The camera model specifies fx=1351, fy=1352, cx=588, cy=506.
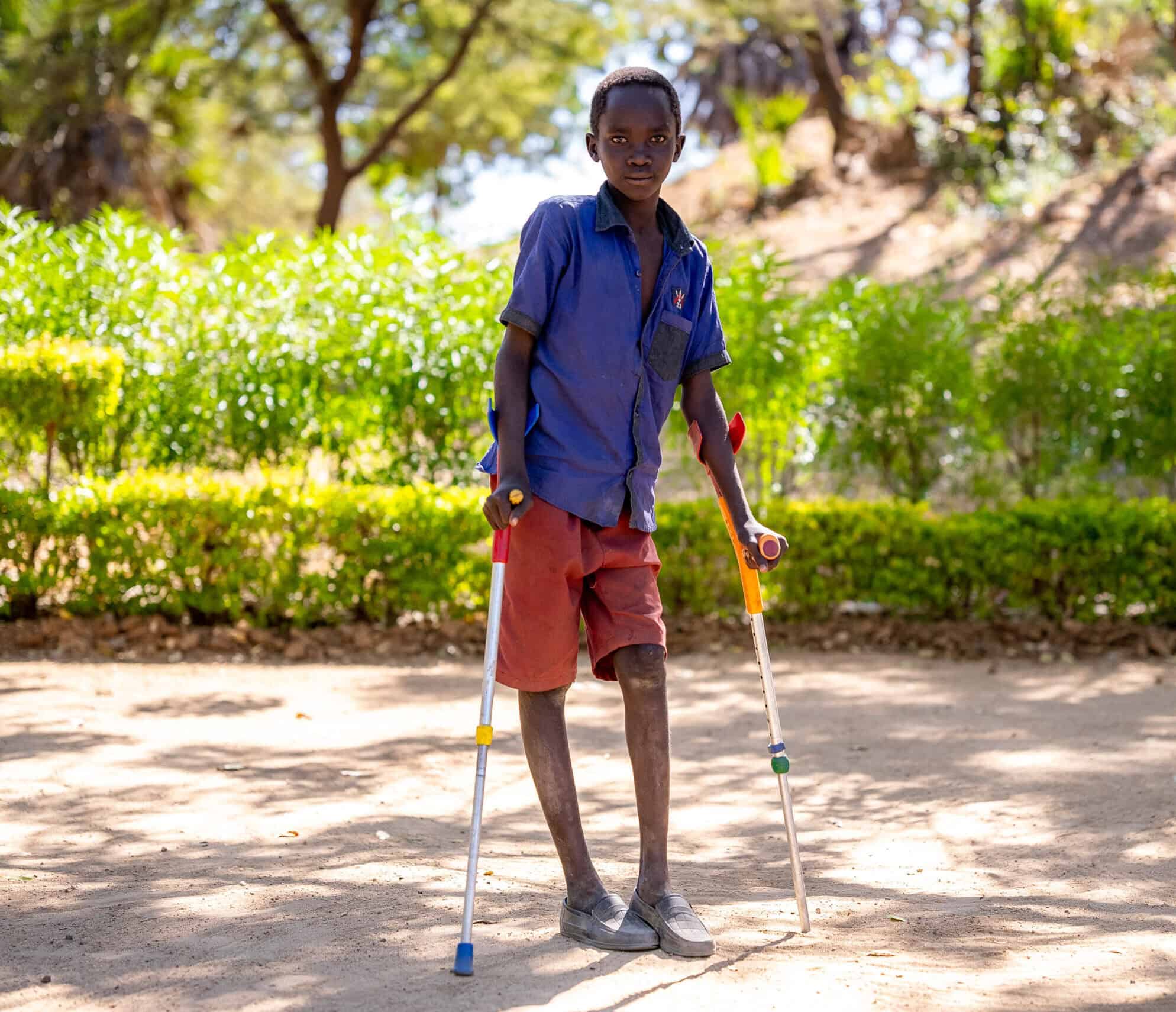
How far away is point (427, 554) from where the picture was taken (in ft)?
25.6

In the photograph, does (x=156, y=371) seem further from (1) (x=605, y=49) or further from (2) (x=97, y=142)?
(1) (x=605, y=49)

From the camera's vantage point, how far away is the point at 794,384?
340 inches

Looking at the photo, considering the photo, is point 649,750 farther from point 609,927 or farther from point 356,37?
point 356,37

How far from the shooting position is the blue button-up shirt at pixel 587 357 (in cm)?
324

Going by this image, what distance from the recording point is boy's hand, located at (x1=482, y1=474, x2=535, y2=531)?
3.12 m

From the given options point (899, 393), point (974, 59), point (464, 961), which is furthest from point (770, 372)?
point (974, 59)

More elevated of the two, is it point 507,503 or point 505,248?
point 505,248

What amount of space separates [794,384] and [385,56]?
1584cm

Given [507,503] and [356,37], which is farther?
[356,37]

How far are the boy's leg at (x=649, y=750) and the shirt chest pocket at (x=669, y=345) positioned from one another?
69 cm

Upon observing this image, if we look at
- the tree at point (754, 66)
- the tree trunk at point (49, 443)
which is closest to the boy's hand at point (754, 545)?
the tree trunk at point (49, 443)

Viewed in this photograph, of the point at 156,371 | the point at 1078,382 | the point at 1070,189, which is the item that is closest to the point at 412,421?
the point at 156,371

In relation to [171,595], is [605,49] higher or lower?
higher

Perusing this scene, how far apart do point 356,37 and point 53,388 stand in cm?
1312
